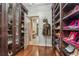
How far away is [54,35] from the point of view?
182 cm

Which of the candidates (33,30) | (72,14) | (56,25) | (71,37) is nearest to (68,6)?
(72,14)

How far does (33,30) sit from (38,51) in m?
0.31

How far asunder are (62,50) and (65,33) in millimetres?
244

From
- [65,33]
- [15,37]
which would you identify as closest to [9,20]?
[15,37]

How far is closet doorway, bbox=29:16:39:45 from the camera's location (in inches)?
70.3

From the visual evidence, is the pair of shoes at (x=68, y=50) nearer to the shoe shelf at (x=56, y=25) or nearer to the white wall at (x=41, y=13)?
the shoe shelf at (x=56, y=25)

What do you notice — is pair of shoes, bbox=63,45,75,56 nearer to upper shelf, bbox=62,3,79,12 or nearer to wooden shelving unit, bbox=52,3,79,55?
wooden shelving unit, bbox=52,3,79,55

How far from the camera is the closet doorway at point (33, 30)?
1785 mm

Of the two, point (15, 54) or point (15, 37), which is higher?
point (15, 37)

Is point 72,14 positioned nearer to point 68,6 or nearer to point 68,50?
point 68,6

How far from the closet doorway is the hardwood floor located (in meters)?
0.08

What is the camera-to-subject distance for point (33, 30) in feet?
5.91

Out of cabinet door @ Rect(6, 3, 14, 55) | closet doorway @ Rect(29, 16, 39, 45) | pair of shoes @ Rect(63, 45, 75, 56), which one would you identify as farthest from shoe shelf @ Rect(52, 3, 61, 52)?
cabinet door @ Rect(6, 3, 14, 55)

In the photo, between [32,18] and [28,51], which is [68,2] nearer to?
[32,18]
